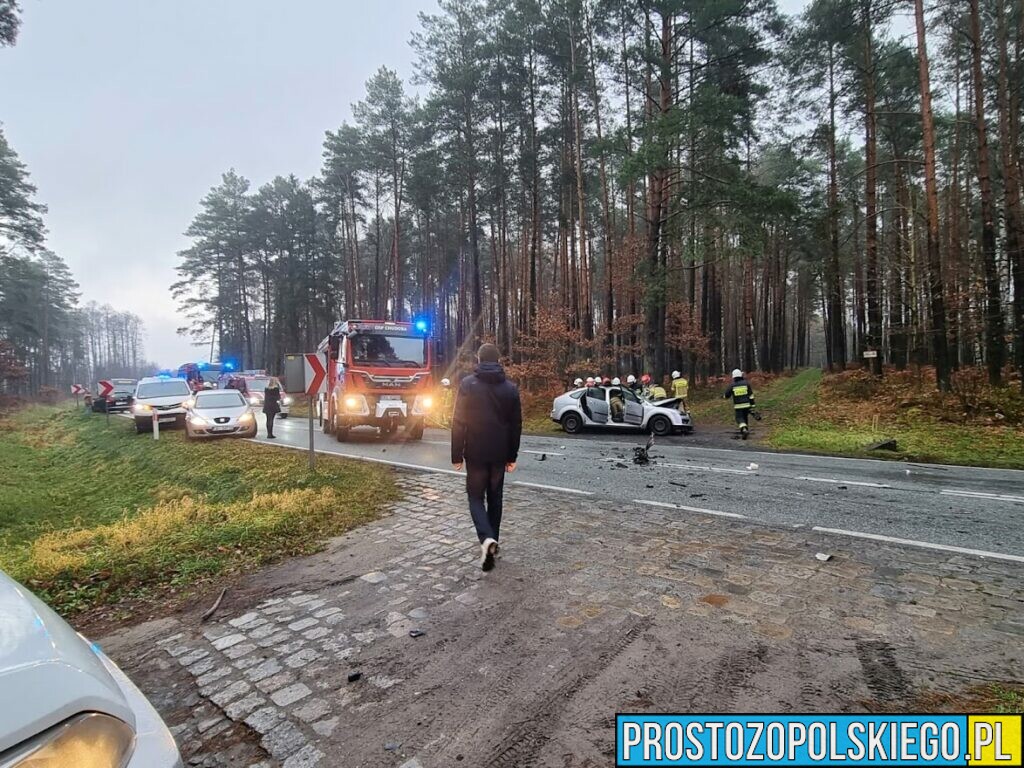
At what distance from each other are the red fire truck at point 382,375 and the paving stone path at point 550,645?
29.6ft

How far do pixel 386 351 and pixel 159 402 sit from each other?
940 centimetres

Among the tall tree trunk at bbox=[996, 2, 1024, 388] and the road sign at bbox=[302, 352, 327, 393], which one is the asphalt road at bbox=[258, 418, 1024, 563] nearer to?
the road sign at bbox=[302, 352, 327, 393]

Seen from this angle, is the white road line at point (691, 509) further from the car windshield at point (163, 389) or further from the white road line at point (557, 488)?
the car windshield at point (163, 389)

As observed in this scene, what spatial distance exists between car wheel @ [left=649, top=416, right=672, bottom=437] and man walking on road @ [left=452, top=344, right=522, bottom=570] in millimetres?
11568

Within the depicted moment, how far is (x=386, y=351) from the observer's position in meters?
14.1

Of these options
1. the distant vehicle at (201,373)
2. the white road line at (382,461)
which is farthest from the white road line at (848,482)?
the distant vehicle at (201,373)

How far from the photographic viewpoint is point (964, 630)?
3293 millimetres

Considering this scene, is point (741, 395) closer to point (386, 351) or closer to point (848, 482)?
point (848, 482)

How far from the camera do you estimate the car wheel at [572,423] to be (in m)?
16.7

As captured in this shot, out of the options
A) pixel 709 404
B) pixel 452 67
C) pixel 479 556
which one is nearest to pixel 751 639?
pixel 479 556

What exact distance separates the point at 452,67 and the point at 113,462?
71.6ft

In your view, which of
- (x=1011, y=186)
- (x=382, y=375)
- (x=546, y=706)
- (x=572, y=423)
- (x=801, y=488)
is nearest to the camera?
(x=546, y=706)

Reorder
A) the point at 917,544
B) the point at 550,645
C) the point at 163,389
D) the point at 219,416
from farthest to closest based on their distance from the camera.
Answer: the point at 163,389 → the point at 219,416 → the point at 917,544 → the point at 550,645

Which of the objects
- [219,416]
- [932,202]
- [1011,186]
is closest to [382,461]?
[219,416]
